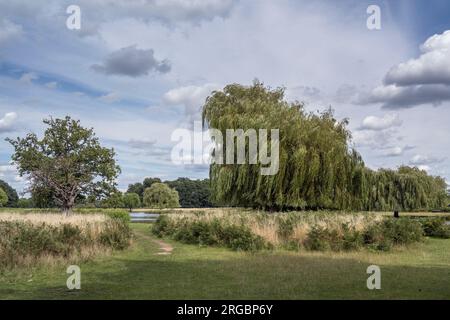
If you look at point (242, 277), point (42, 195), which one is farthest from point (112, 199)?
point (242, 277)

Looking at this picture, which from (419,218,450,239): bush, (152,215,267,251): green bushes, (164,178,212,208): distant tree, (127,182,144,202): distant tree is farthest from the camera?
(127,182,144,202): distant tree

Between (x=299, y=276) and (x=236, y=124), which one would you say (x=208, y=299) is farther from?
(x=236, y=124)

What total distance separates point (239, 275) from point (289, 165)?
12.5 metres

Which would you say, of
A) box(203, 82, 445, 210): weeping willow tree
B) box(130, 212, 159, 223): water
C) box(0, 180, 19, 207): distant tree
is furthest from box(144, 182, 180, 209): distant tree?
box(0, 180, 19, 207): distant tree

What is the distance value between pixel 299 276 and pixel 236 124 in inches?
545

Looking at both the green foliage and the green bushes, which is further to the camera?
the green foliage

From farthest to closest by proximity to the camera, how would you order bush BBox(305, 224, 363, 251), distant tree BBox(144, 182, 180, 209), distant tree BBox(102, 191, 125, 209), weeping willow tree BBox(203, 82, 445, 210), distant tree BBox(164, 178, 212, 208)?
distant tree BBox(164, 178, 212, 208) → distant tree BBox(144, 182, 180, 209) → distant tree BBox(102, 191, 125, 209) → weeping willow tree BBox(203, 82, 445, 210) → bush BBox(305, 224, 363, 251)

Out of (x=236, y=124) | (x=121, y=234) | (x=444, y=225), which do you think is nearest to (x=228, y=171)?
(x=236, y=124)

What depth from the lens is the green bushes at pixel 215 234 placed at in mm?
14672

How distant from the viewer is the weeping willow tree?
21.8 meters

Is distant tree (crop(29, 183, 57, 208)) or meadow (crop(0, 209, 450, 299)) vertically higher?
distant tree (crop(29, 183, 57, 208))

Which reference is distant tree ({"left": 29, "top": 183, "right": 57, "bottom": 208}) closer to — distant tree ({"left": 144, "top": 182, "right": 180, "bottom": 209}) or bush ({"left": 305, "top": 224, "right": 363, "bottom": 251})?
bush ({"left": 305, "top": 224, "right": 363, "bottom": 251})

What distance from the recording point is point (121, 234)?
15.2 meters

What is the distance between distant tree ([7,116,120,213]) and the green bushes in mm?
10458
